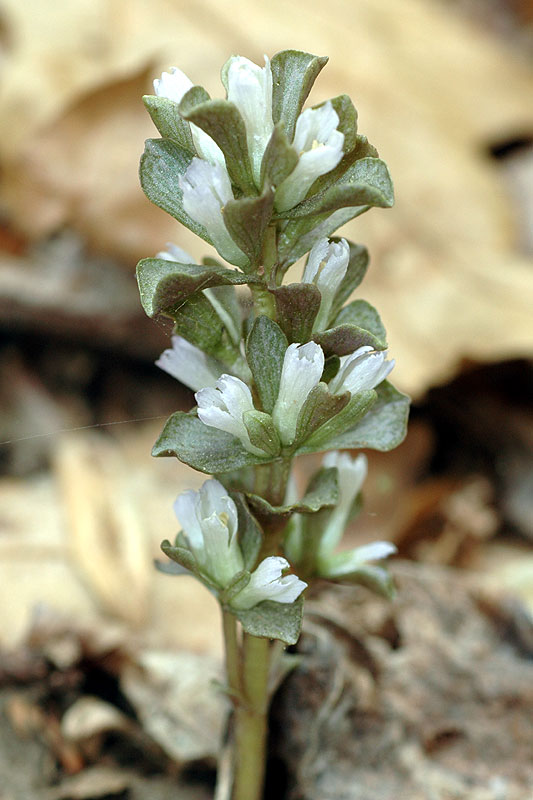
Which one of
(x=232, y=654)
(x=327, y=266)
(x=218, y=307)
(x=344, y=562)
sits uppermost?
(x=327, y=266)

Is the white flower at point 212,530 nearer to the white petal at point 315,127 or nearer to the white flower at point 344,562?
the white flower at point 344,562

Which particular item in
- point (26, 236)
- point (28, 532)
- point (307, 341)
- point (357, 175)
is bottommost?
point (28, 532)

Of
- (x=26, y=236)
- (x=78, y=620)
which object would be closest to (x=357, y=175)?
(x=78, y=620)

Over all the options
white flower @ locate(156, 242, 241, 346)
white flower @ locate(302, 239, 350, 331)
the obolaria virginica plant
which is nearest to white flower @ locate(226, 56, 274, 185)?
the obolaria virginica plant

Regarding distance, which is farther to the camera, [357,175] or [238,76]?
[357,175]

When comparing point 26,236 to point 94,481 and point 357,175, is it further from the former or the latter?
point 357,175

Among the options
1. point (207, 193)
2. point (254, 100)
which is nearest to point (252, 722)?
point (207, 193)

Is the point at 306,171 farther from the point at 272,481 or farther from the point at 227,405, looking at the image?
the point at 272,481

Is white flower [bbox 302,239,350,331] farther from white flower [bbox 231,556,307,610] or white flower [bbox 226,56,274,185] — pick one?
white flower [bbox 231,556,307,610]
